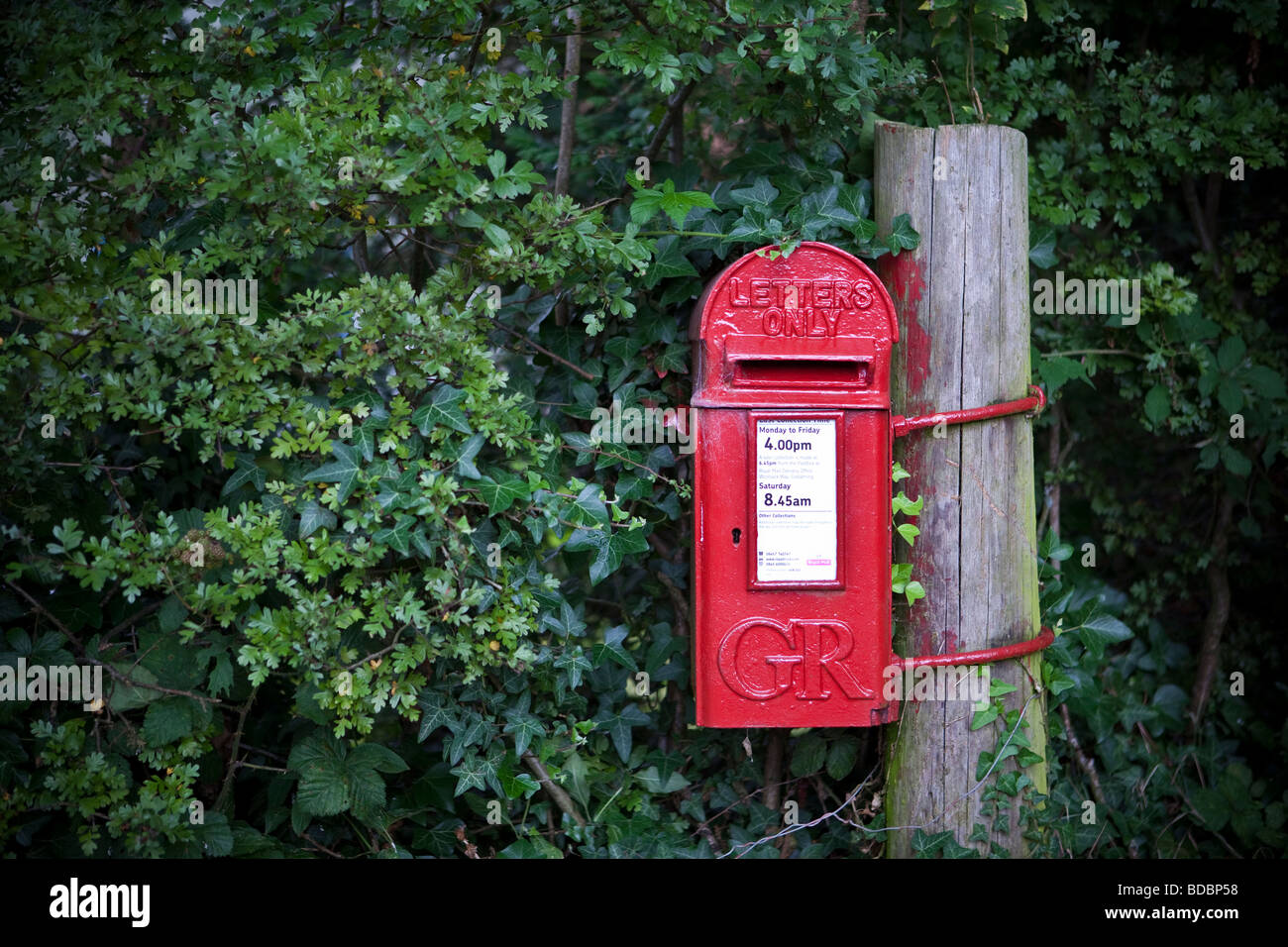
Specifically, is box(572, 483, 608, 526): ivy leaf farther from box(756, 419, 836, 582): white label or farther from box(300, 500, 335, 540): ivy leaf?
box(300, 500, 335, 540): ivy leaf

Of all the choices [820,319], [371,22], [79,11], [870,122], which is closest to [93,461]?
[79,11]

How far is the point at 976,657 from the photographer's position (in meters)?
3.01

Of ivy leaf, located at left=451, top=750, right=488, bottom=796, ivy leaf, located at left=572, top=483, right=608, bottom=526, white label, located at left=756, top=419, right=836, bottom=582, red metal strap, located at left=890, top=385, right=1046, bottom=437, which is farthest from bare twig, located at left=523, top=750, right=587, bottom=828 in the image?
red metal strap, located at left=890, top=385, right=1046, bottom=437

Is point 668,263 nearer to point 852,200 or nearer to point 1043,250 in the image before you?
point 852,200

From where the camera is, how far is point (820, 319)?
9.18 feet

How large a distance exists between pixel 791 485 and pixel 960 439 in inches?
23.9

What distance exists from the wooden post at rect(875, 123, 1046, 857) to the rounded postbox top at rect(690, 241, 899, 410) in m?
0.28

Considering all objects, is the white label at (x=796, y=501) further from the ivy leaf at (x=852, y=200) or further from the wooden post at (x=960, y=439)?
the ivy leaf at (x=852, y=200)

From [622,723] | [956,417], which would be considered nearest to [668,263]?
[956,417]

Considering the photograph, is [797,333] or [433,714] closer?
[797,333]

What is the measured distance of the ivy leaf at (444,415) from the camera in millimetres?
2781

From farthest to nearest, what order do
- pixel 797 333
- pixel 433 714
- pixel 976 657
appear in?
1. pixel 976 657
2. pixel 433 714
3. pixel 797 333

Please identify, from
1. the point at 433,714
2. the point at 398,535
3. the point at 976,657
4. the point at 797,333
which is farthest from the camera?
the point at 976,657

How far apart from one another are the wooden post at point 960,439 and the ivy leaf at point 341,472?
162cm
